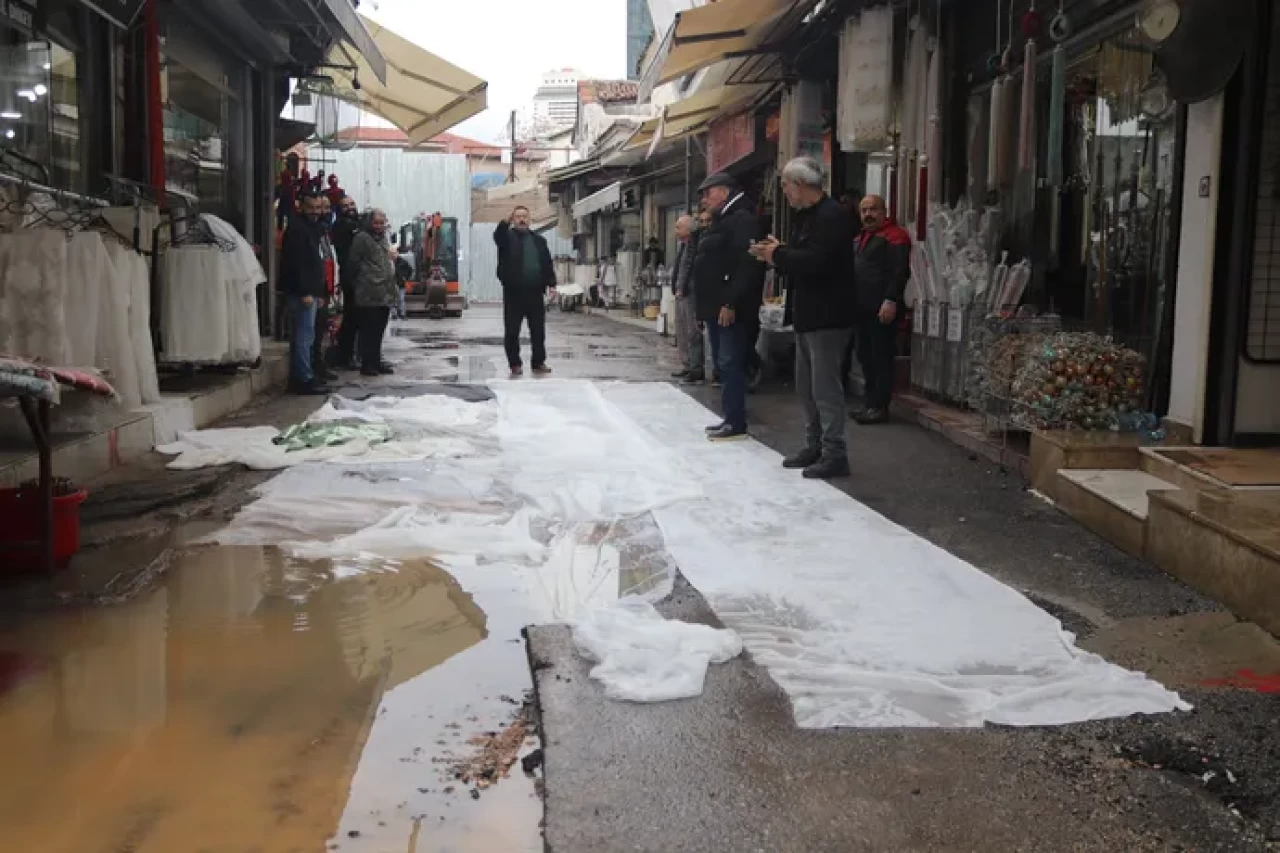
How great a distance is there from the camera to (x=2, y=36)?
7227mm

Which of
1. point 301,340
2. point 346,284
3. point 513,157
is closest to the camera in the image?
point 301,340

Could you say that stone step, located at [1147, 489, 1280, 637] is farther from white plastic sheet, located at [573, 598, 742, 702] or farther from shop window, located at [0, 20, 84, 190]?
shop window, located at [0, 20, 84, 190]

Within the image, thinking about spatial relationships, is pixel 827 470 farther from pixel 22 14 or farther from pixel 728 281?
pixel 22 14

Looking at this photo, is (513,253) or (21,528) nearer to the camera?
(21,528)

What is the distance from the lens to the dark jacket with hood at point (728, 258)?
8.55 metres

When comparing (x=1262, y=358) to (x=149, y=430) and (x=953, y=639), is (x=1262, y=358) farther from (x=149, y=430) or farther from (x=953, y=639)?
(x=149, y=430)

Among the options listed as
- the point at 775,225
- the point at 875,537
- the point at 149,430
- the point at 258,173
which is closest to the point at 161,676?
the point at 875,537

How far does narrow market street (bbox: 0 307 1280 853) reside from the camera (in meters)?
2.68

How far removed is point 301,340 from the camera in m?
10.4

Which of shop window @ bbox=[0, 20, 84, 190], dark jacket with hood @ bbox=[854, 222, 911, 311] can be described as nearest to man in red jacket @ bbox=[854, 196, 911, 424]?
dark jacket with hood @ bbox=[854, 222, 911, 311]

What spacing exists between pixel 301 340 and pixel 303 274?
609mm

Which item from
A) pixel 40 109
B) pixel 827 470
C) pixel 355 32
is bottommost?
pixel 827 470

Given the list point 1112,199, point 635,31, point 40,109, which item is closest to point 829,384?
point 1112,199

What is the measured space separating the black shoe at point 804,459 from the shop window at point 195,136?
623 cm
